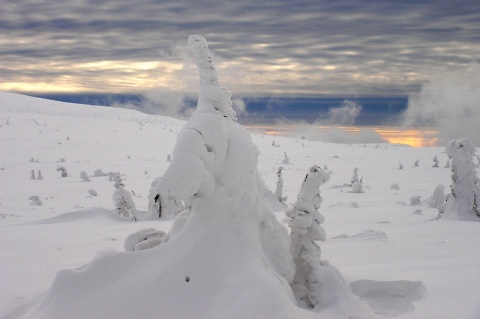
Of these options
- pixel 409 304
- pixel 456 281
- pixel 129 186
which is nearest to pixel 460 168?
pixel 456 281

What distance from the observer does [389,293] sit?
19.4 ft

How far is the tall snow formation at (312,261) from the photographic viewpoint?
5188mm

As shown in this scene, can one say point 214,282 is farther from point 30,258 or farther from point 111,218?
point 111,218

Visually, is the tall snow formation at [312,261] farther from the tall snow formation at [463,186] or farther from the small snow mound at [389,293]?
the tall snow formation at [463,186]

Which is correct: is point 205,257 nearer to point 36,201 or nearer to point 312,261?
point 312,261

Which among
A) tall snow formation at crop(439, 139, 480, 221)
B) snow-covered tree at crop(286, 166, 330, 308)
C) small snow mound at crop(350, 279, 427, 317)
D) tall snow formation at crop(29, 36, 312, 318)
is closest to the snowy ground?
small snow mound at crop(350, 279, 427, 317)

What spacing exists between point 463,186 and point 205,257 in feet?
28.9

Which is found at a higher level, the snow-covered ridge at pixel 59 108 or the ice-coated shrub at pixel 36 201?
the snow-covered ridge at pixel 59 108

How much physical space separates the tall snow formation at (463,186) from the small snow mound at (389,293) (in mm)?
5946

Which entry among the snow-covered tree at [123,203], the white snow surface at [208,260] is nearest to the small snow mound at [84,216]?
the white snow surface at [208,260]

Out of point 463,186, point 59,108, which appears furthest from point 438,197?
point 59,108

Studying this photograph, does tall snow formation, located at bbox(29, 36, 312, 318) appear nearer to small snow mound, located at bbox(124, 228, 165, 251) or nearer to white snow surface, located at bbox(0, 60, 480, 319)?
white snow surface, located at bbox(0, 60, 480, 319)

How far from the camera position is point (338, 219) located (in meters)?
12.0

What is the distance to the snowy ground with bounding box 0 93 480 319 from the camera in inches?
233
